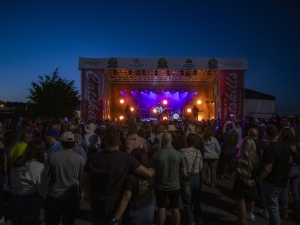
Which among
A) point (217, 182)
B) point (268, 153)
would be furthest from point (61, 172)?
point (217, 182)

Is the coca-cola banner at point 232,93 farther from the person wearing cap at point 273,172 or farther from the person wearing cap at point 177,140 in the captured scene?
the person wearing cap at point 273,172

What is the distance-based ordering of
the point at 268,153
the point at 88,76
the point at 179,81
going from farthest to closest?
the point at 179,81 → the point at 88,76 → the point at 268,153

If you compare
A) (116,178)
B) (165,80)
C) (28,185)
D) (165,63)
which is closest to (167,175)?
(116,178)

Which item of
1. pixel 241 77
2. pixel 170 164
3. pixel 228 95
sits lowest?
pixel 170 164

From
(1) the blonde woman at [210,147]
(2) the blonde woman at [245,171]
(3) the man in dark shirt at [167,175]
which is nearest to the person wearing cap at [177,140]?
(1) the blonde woman at [210,147]

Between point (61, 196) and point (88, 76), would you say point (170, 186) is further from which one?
→ point (88, 76)

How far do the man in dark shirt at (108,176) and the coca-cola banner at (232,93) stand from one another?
1509cm

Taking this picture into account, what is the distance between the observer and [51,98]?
782 inches

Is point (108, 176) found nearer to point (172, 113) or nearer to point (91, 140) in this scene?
point (91, 140)

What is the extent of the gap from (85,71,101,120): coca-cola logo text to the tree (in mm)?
4464

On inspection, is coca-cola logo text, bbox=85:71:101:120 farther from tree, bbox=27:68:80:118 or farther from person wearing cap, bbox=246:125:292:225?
person wearing cap, bbox=246:125:292:225

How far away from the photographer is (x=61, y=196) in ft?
10.4

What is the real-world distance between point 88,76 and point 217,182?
11.8 meters

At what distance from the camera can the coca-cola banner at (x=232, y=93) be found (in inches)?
656
